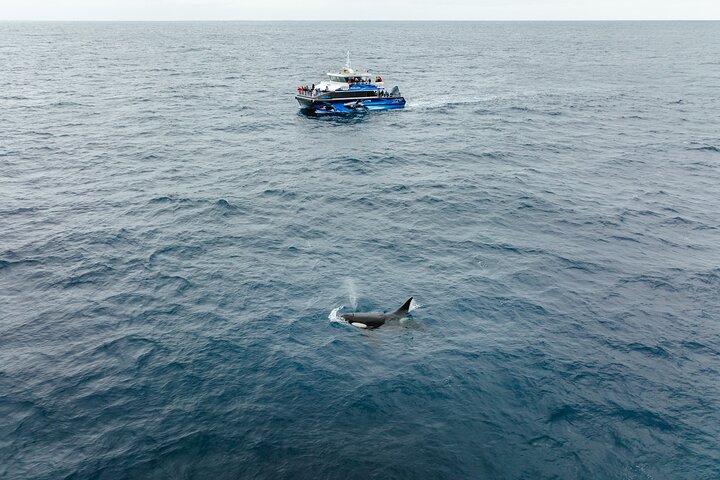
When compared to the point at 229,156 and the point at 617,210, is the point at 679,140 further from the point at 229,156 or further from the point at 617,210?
the point at 229,156

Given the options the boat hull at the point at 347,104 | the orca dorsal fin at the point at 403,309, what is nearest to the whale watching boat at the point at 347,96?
the boat hull at the point at 347,104

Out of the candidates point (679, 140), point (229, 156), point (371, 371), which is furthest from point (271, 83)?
point (371, 371)

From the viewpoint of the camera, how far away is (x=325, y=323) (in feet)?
111

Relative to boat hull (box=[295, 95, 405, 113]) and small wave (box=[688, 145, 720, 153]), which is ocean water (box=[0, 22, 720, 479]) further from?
boat hull (box=[295, 95, 405, 113])

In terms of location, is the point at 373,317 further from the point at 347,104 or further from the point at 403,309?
the point at 347,104

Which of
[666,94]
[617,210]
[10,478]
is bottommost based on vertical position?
[10,478]

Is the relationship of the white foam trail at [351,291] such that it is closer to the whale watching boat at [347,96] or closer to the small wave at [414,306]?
the small wave at [414,306]

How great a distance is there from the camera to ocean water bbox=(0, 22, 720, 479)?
24578 mm

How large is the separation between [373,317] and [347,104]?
71227 millimetres

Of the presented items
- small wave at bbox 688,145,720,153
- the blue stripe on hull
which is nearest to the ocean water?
small wave at bbox 688,145,720,153

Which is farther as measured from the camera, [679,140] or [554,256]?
[679,140]

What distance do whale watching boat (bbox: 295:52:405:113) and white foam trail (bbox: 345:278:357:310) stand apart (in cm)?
6208

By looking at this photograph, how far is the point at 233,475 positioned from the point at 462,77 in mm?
136277

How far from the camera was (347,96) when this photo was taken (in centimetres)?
9650
